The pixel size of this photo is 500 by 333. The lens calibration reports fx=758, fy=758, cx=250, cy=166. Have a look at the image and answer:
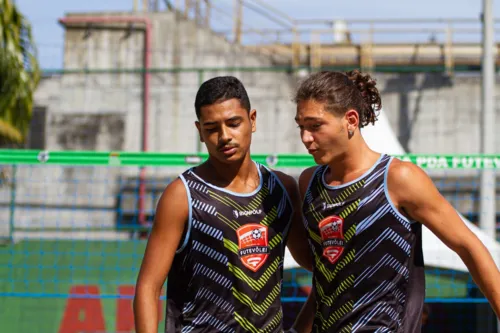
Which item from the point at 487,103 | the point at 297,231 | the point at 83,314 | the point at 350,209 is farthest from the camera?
the point at 487,103

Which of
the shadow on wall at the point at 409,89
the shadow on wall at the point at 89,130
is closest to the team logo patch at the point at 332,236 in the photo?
the shadow on wall at the point at 409,89

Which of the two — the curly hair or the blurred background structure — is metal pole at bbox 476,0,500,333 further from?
the curly hair

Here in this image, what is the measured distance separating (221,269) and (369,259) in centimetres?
62

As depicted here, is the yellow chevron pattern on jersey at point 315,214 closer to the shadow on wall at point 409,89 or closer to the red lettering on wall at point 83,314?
the red lettering on wall at point 83,314

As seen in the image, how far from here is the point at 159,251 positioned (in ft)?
10.3

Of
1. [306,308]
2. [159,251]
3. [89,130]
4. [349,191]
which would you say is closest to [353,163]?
[349,191]

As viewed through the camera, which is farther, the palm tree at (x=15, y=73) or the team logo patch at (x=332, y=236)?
the palm tree at (x=15, y=73)

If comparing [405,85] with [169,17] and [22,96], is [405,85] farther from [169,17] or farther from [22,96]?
[22,96]

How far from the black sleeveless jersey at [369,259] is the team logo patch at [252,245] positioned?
0.25 meters

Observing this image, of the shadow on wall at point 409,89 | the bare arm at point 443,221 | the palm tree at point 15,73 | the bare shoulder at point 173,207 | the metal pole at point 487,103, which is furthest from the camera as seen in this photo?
the shadow on wall at point 409,89

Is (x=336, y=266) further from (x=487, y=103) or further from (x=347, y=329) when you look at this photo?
(x=487, y=103)

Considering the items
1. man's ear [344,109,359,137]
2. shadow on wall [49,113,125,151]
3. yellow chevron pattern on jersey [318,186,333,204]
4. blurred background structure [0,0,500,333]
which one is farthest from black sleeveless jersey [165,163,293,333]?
shadow on wall [49,113,125,151]

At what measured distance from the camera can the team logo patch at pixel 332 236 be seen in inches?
126

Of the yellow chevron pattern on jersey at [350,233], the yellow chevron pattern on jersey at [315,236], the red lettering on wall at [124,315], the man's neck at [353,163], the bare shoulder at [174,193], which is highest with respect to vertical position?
the man's neck at [353,163]
